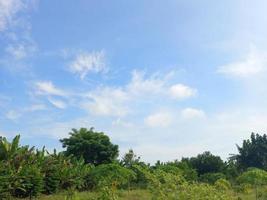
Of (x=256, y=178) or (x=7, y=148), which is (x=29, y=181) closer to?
(x=7, y=148)

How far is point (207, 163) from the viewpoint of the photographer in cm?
4422

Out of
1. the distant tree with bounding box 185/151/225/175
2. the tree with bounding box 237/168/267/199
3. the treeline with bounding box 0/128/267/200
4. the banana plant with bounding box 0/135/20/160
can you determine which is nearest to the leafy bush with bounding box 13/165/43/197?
the treeline with bounding box 0/128/267/200

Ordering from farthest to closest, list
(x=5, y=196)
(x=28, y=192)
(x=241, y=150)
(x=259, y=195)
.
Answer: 1. (x=241, y=150)
2. (x=259, y=195)
3. (x=28, y=192)
4. (x=5, y=196)

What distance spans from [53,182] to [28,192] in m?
2.41

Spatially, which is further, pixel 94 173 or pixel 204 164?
pixel 204 164

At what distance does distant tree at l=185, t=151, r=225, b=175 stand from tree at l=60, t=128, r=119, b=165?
987 cm

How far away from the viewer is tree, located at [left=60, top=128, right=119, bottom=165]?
3669 cm

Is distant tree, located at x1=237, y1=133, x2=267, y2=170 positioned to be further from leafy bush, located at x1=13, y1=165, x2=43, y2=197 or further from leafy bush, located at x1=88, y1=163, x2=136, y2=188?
leafy bush, located at x1=13, y1=165, x2=43, y2=197

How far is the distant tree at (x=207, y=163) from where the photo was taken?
43.8 meters

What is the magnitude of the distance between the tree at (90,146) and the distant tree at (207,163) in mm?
9874

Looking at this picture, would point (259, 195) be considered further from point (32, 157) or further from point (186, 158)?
point (186, 158)

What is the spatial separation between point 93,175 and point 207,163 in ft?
62.2

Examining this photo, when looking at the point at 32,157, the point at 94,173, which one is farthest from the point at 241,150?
the point at 32,157

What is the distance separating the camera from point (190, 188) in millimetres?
11391
